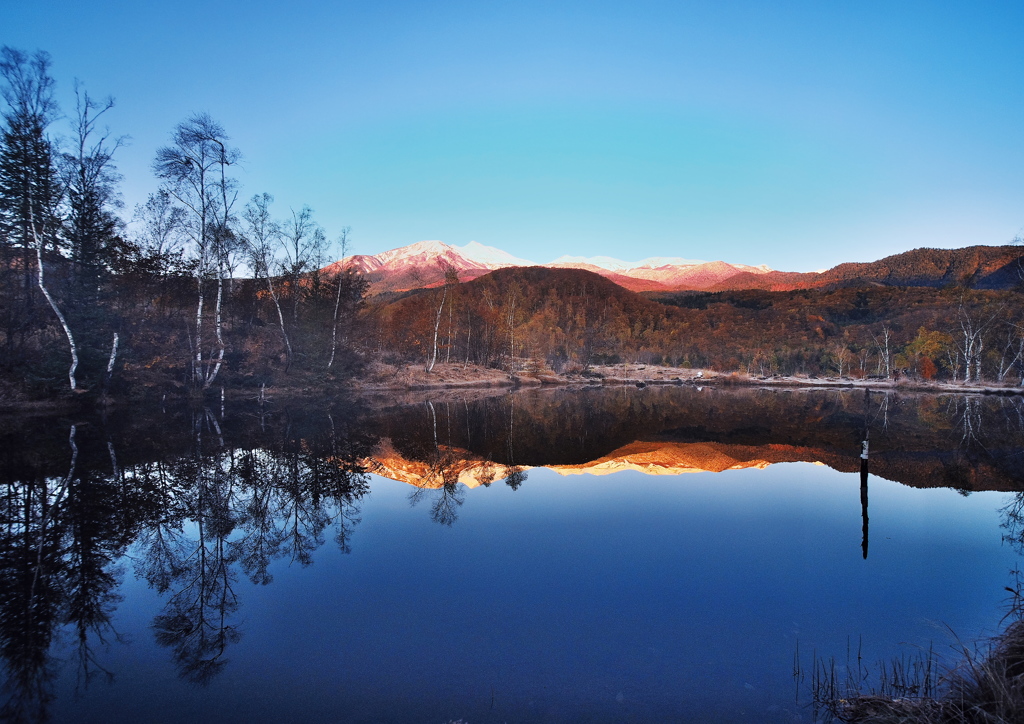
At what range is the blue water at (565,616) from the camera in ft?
11.9

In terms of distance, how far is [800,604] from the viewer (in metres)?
5.27

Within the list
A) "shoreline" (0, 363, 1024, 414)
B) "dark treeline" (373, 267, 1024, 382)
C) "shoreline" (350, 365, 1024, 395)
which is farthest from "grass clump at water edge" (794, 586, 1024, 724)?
"dark treeline" (373, 267, 1024, 382)

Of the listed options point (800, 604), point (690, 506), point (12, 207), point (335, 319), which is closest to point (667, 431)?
point (690, 506)

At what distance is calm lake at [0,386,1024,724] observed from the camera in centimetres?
374

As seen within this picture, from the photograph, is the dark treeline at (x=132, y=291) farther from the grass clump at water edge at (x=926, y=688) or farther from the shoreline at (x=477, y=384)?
the grass clump at water edge at (x=926, y=688)

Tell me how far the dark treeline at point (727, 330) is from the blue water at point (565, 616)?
96.0 ft

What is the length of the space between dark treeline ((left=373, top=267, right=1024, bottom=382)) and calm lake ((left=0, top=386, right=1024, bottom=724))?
2640 centimetres

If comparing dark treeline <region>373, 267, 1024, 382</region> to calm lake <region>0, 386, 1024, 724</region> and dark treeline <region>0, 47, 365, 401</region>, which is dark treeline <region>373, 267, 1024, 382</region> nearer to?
dark treeline <region>0, 47, 365, 401</region>

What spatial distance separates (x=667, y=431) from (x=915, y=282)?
5268 inches

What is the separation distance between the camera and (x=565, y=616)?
16.1 ft

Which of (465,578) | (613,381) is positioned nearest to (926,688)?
(465,578)

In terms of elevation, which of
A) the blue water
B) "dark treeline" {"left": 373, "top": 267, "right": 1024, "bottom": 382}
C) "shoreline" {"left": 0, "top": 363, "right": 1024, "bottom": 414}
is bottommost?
the blue water

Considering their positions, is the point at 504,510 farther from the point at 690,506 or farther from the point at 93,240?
the point at 93,240

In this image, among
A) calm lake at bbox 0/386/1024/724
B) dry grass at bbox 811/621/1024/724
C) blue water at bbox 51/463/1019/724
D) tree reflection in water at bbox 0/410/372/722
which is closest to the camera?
dry grass at bbox 811/621/1024/724
